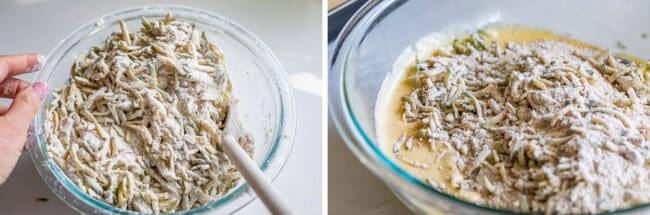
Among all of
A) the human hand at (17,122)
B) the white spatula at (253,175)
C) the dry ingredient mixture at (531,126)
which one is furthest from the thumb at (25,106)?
the dry ingredient mixture at (531,126)

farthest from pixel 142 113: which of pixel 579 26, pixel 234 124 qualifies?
pixel 579 26

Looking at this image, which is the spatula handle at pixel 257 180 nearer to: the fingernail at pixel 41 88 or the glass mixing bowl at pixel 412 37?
the glass mixing bowl at pixel 412 37

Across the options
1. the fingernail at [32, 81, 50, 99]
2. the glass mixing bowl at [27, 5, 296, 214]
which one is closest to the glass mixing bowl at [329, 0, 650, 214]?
the glass mixing bowl at [27, 5, 296, 214]

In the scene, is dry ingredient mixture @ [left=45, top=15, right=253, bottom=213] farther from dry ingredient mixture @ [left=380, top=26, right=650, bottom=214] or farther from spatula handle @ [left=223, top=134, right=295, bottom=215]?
dry ingredient mixture @ [left=380, top=26, right=650, bottom=214]

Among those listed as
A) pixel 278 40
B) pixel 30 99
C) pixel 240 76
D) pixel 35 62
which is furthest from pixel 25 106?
pixel 278 40

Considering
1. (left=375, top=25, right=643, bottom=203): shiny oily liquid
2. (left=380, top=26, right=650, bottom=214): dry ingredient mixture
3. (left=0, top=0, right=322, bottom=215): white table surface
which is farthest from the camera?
(left=0, top=0, right=322, bottom=215): white table surface

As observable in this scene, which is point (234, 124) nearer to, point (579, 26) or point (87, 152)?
point (87, 152)

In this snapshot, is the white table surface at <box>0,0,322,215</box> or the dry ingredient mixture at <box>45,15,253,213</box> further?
the white table surface at <box>0,0,322,215</box>
